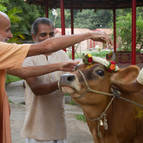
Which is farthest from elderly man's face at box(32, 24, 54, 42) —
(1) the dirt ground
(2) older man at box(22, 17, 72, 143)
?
(1) the dirt ground

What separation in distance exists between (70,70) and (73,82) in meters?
0.18

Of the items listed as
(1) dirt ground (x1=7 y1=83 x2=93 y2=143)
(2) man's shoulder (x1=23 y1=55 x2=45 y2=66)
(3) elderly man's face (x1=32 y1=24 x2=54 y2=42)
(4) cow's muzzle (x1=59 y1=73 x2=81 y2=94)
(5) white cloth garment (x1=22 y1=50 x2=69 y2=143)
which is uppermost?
(3) elderly man's face (x1=32 y1=24 x2=54 y2=42)

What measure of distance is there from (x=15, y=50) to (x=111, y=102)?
3.37ft

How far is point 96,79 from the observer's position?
2262 millimetres

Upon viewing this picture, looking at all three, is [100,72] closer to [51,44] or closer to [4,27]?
[51,44]

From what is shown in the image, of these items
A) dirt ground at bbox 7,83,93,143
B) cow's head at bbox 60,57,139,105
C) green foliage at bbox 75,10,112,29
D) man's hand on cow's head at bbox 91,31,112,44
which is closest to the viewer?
man's hand on cow's head at bbox 91,31,112,44

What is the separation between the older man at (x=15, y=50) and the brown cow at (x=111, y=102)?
428mm

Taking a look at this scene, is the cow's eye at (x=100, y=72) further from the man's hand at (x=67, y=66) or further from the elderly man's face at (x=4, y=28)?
the elderly man's face at (x=4, y=28)

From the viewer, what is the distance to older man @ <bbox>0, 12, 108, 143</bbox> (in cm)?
173

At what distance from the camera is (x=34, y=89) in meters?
2.28

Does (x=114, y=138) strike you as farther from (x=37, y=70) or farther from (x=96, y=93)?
(x=37, y=70)

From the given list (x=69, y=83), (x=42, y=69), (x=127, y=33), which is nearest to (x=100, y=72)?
(x=69, y=83)

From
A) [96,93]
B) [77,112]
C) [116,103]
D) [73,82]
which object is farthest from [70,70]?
[77,112]

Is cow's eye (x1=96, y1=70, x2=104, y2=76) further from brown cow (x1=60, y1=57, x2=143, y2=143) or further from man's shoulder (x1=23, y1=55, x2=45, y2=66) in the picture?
man's shoulder (x1=23, y1=55, x2=45, y2=66)
